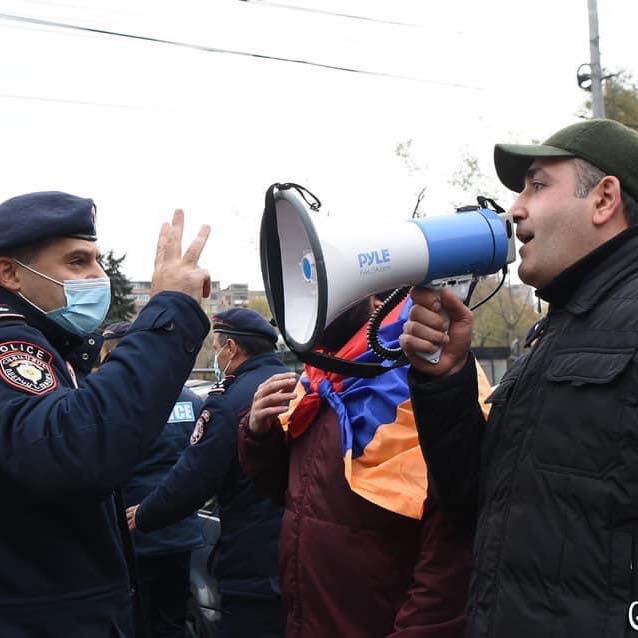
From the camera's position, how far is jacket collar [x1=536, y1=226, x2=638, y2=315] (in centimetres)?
158

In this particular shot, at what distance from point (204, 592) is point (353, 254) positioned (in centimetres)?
354

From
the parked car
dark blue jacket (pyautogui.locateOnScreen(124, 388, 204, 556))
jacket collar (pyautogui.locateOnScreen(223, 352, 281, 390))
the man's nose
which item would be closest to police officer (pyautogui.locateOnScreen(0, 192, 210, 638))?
the man's nose

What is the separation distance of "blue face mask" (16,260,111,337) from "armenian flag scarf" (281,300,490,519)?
2.15ft

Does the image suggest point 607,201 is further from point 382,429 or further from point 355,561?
point 355,561

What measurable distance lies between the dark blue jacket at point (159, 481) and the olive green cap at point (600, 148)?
9.69ft

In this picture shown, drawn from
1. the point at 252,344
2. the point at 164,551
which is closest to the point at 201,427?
the point at 252,344

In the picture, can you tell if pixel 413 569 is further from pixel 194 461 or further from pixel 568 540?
pixel 194 461

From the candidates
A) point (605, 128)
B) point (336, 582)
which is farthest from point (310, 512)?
point (605, 128)

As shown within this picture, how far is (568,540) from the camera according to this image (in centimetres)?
141

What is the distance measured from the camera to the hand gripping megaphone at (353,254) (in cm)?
Answer: 157

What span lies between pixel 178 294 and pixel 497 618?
102 cm

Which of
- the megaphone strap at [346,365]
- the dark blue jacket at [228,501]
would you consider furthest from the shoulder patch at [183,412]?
the megaphone strap at [346,365]

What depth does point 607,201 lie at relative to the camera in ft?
5.45

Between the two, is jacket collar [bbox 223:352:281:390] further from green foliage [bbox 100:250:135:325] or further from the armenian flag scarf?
green foliage [bbox 100:250:135:325]
